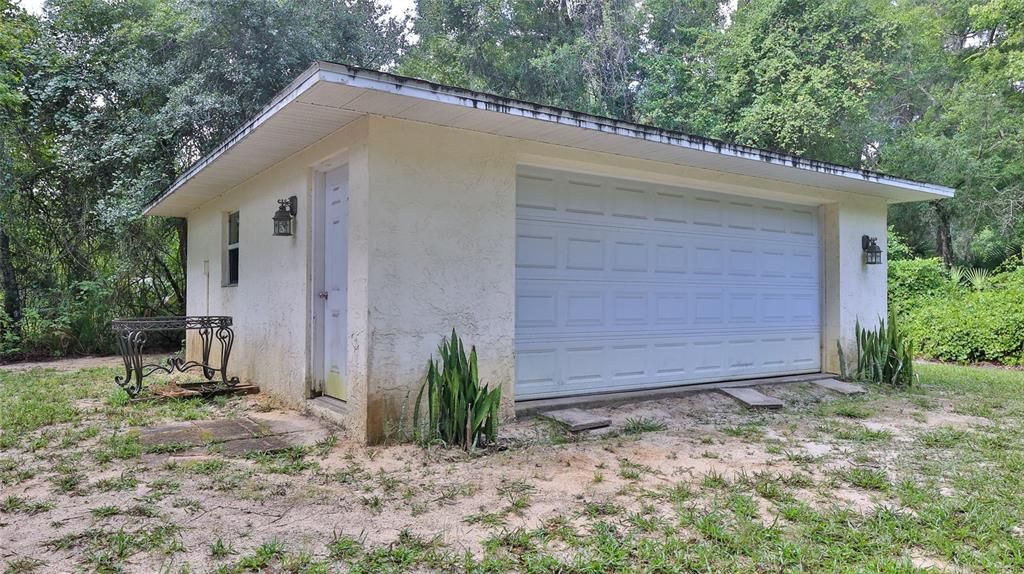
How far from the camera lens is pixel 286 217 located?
512 cm

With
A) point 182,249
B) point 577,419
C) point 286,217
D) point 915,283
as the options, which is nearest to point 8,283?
point 182,249

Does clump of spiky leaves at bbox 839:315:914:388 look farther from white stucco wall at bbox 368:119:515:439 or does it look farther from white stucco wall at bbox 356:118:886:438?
white stucco wall at bbox 368:119:515:439

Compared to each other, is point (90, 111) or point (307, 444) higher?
point (90, 111)

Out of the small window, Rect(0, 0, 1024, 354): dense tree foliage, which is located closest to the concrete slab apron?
the small window

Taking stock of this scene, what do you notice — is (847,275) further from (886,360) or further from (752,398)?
(752,398)

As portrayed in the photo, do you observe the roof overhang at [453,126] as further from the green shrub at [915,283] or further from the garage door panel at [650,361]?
the green shrub at [915,283]

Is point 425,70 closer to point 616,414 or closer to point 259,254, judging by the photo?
point 259,254

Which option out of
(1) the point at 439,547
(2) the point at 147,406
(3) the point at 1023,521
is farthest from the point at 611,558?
(2) the point at 147,406

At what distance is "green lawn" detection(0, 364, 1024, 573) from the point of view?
238 centimetres

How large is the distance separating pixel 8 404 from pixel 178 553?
4.55m

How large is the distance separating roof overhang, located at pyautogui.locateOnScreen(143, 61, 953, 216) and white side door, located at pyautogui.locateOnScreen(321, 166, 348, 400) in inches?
17.9

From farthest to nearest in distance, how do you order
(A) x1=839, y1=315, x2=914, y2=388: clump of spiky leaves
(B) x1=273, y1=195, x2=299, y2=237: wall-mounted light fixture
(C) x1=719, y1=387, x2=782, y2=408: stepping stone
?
(A) x1=839, y1=315, x2=914, y2=388: clump of spiky leaves < (C) x1=719, y1=387, x2=782, y2=408: stepping stone < (B) x1=273, y1=195, x2=299, y2=237: wall-mounted light fixture

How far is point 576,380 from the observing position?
5.36 m

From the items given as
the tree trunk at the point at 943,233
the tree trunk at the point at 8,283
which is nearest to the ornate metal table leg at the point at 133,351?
the tree trunk at the point at 8,283
